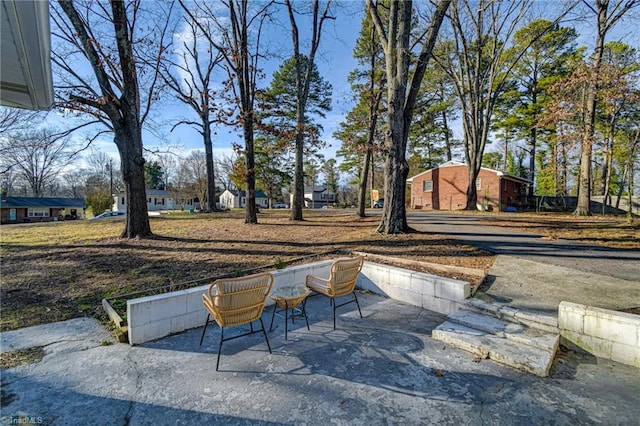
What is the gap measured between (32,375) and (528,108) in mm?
29906

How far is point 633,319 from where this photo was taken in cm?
282

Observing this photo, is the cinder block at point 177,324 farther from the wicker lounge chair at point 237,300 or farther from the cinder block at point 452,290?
the cinder block at point 452,290

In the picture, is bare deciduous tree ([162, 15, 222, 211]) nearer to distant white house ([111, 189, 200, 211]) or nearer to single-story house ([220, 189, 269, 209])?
distant white house ([111, 189, 200, 211])

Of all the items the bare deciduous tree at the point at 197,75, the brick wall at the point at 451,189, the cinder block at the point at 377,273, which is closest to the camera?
the cinder block at the point at 377,273

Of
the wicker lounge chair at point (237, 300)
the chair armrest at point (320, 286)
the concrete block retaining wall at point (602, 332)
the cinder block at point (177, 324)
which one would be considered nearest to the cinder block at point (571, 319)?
the concrete block retaining wall at point (602, 332)

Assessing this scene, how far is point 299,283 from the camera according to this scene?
191 inches

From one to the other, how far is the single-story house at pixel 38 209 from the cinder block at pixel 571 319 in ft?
138

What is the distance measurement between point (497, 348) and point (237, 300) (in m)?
2.75

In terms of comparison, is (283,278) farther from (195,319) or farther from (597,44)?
(597,44)

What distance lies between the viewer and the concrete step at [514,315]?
331 cm

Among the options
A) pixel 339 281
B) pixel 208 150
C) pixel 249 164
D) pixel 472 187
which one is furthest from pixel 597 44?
pixel 208 150

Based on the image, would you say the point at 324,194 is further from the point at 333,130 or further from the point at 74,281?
the point at 74,281

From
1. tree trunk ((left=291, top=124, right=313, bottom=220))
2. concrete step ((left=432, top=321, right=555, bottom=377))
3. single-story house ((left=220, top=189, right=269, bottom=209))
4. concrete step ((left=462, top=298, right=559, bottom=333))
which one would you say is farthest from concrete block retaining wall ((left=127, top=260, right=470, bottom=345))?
single-story house ((left=220, top=189, right=269, bottom=209))

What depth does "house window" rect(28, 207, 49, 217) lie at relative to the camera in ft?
102
